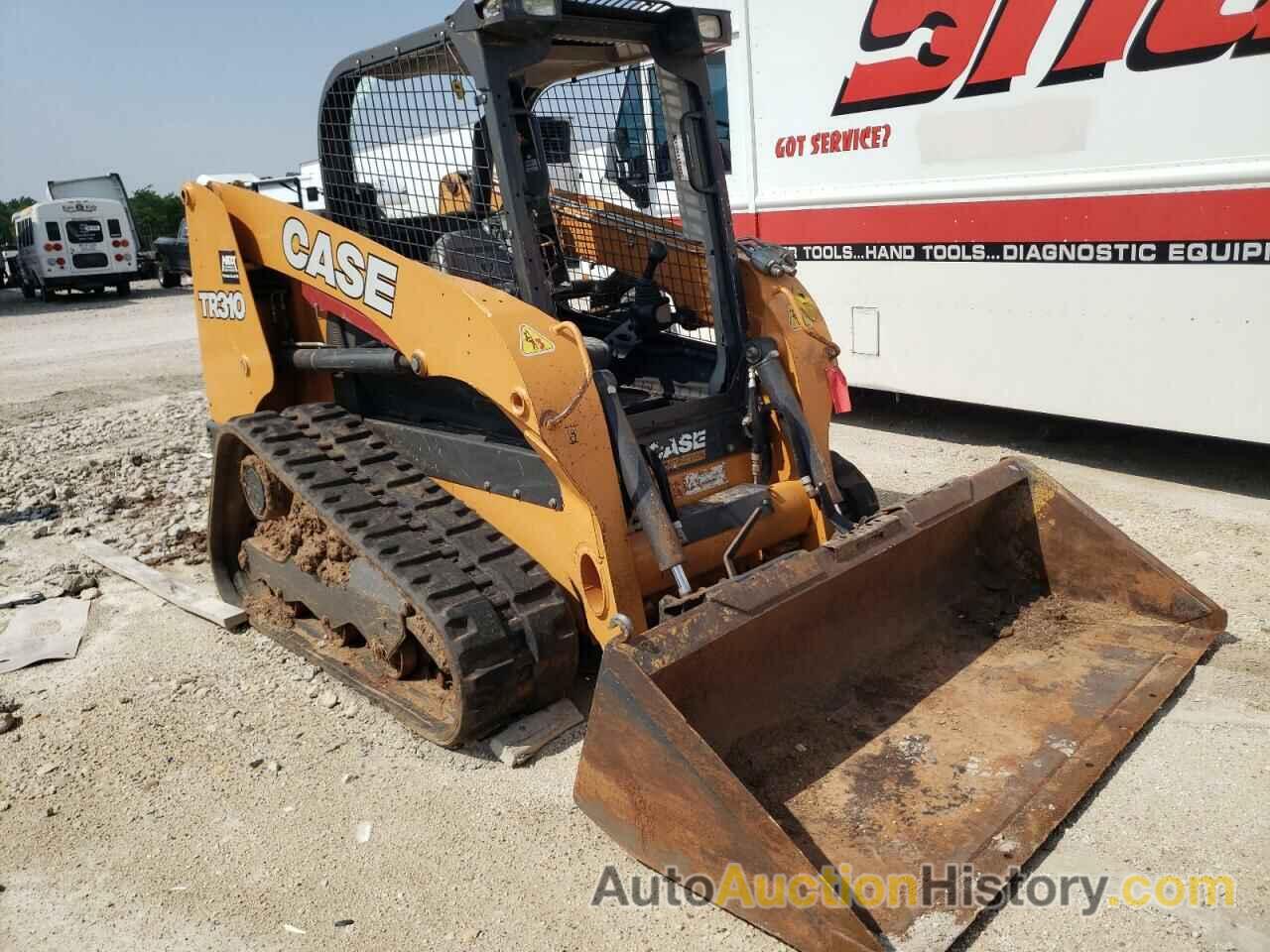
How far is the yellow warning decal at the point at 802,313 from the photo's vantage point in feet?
13.1

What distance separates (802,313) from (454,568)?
65.8 inches

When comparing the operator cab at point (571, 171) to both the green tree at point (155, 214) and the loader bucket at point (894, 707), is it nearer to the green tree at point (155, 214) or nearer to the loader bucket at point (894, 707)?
the loader bucket at point (894, 707)

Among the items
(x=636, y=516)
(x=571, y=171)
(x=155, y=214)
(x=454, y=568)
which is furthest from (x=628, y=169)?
(x=155, y=214)

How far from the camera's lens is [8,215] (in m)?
35.0

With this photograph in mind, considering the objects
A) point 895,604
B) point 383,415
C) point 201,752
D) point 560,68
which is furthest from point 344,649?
point 560,68

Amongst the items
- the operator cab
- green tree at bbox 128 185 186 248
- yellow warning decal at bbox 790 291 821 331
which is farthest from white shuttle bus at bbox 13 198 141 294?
yellow warning decal at bbox 790 291 821 331

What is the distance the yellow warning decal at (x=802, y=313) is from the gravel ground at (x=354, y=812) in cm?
174

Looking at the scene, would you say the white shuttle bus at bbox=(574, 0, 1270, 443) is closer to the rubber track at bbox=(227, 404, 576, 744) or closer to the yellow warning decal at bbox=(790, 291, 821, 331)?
the yellow warning decal at bbox=(790, 291, 821, 331)

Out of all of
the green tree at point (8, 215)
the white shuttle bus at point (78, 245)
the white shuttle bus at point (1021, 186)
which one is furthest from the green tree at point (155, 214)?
the white shuttle bus at point (1021, 186)

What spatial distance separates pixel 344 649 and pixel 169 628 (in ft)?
3.35

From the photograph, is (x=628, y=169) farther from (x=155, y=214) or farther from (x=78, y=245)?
(x=155, y=214)

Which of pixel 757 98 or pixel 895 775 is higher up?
pixel 757 98

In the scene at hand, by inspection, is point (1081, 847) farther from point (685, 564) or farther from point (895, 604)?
point (685, 564)

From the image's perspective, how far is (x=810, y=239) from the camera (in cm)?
705
